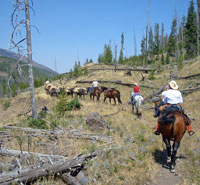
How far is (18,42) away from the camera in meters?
9.09

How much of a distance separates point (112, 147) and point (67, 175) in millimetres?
2426

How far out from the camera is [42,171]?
4.60 m

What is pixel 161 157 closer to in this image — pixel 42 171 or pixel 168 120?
pixel 168 120

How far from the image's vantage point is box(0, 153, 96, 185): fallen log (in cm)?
414

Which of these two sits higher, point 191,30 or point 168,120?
point 191,30

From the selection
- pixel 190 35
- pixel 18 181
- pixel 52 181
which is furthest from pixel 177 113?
pixel 190 35

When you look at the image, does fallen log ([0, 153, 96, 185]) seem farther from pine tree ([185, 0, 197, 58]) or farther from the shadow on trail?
pine tree ([185, 0, 197, 58])

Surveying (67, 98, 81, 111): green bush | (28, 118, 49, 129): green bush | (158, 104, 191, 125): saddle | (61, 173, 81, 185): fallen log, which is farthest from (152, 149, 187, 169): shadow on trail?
(67, 98, 81, 111): green bush

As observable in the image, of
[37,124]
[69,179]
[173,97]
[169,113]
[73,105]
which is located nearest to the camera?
[69,179]

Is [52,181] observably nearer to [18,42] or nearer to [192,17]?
[18,42]

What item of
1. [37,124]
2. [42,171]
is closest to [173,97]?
[42,171]

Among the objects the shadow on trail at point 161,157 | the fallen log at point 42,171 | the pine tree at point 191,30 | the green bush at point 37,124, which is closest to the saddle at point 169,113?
the shadow on trail at point 161,157

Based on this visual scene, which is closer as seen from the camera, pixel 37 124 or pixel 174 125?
pixel 174 125

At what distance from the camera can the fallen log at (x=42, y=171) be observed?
4.14 meters
